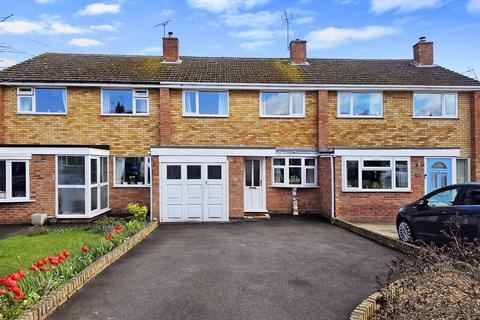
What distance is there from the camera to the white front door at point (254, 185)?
14.1m

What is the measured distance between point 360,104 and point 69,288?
44.5 feet

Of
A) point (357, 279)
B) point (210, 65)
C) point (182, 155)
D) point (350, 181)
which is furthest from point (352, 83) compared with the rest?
point (357, 279)

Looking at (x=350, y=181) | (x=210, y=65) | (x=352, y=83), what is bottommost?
(x=350, y=181)

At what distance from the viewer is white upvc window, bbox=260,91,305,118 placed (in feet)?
49.1

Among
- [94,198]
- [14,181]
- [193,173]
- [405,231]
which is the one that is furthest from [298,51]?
[14,181]

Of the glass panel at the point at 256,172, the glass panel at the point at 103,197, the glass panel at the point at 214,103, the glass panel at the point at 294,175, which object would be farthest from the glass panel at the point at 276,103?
Result: the glass panel at the point at 103,197

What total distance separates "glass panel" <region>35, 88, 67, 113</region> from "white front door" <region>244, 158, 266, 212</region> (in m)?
8.05

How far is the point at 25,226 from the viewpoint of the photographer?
38.0 ft

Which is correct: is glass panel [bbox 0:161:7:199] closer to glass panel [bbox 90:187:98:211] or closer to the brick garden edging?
glass panel [bbox 90:187:98:211]

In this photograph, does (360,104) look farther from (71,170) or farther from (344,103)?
(71,170)

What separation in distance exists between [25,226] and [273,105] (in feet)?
34.4

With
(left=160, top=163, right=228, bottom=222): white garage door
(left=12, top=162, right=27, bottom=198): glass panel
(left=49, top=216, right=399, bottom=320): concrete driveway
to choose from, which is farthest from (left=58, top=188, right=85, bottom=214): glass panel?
(left=49, top=216, right=399, bottom=320): concrete driveway

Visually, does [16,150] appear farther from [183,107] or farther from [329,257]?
[329,257]

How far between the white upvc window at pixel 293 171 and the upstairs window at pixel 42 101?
30.2 feet
